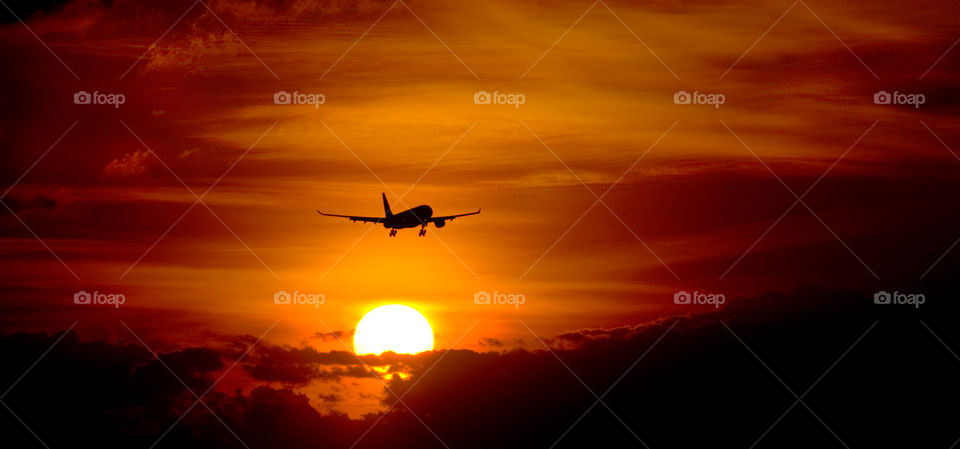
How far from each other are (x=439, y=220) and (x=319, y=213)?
1773 cm

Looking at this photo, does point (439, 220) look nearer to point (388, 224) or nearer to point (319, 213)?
point (388, 224)

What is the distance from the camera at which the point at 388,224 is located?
159250mm

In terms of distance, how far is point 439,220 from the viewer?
524ft

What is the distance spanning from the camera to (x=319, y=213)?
15550 cm

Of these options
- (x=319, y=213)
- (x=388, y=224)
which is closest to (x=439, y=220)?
(x=388, y=224)

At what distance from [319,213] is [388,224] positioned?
10494mm

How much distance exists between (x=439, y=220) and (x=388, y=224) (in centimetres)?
758
